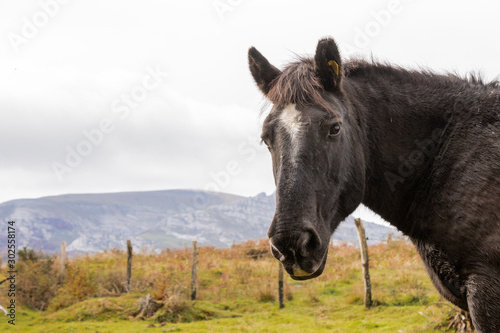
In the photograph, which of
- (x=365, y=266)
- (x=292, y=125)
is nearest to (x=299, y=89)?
(x=292, y=125)

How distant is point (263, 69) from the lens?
12.7 ft

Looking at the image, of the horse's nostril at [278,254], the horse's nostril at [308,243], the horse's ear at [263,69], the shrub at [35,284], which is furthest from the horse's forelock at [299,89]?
the shrub at [35,284]

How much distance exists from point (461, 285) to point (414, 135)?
4.28 feet

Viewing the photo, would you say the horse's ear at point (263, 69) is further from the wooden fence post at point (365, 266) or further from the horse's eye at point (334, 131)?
the wooden fence post at point (365, 266)

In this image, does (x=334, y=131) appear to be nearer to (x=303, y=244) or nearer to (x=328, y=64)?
(x=328, y=64)

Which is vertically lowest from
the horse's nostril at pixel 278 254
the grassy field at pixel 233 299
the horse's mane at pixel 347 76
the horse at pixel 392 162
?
the grassy field at pixel 233 299

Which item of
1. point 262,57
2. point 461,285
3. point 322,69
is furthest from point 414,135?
point 262,57

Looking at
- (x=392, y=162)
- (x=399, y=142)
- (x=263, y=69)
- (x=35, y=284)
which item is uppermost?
(x=263, y=69)

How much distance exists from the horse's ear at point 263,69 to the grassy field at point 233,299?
22.7 ft

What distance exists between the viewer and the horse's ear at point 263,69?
3.85 m

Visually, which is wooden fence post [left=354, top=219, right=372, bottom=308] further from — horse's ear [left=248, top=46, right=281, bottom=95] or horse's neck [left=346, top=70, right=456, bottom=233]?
horse's ear [left=248, top=46, right=281, bottom=95]

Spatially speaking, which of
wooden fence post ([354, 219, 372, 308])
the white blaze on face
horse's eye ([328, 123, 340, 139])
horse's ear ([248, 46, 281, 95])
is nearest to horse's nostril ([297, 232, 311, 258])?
the white blaze on face

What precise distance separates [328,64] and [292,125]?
2.27 ft

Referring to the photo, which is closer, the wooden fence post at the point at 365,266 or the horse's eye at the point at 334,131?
the horse's eye at the point at 334,131
